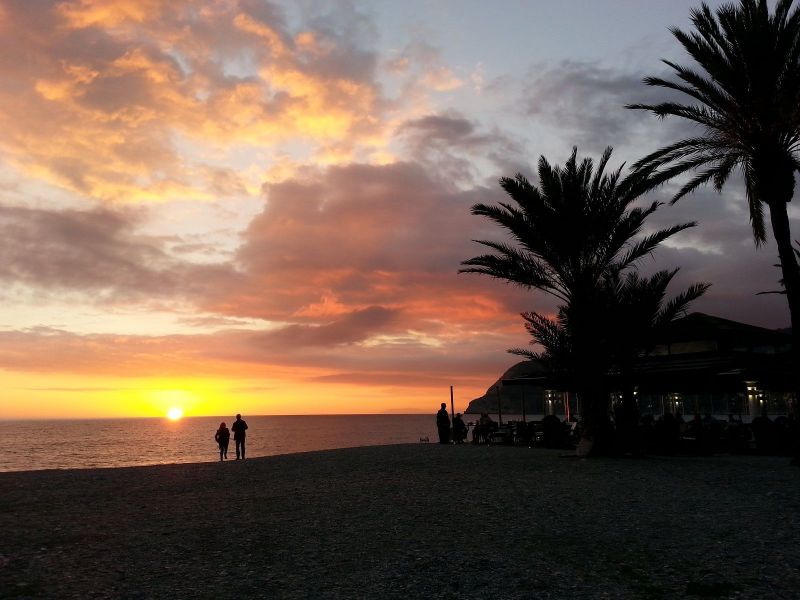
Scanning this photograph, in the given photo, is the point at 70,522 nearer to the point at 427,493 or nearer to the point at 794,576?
the point at 427,493

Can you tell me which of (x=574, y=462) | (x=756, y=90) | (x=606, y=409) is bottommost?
(x=574, y=462)

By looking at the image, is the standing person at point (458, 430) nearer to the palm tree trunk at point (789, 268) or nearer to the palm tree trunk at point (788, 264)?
the palm tree trunk at point (789, 268)

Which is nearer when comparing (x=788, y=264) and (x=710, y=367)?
(x=788, y=264)

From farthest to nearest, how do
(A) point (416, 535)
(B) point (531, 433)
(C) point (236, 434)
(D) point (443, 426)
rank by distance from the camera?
(D) point (443, 426) < (C) point (236, 434) < (B) point (531, 433) < (A) point (416, 535)

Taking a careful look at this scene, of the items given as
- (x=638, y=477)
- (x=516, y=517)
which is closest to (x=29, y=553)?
(x=516, y=517)

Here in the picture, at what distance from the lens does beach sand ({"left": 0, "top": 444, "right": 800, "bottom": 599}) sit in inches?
255

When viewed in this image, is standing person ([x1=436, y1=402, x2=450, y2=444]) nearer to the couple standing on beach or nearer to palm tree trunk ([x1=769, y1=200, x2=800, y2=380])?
the couple standing on beach

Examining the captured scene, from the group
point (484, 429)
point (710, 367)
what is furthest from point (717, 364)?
point (484, 429)

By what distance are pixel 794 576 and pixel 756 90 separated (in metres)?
13.3

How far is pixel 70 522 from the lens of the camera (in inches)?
409

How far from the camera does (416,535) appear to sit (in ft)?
28.8

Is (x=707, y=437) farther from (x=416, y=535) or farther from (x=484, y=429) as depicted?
(x=416, y=535)

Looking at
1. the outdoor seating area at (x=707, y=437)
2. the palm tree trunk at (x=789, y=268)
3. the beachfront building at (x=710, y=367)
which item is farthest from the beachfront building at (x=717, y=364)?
the palm tree trunk at (x=789, y=268)

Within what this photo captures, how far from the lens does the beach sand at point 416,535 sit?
255 inches
